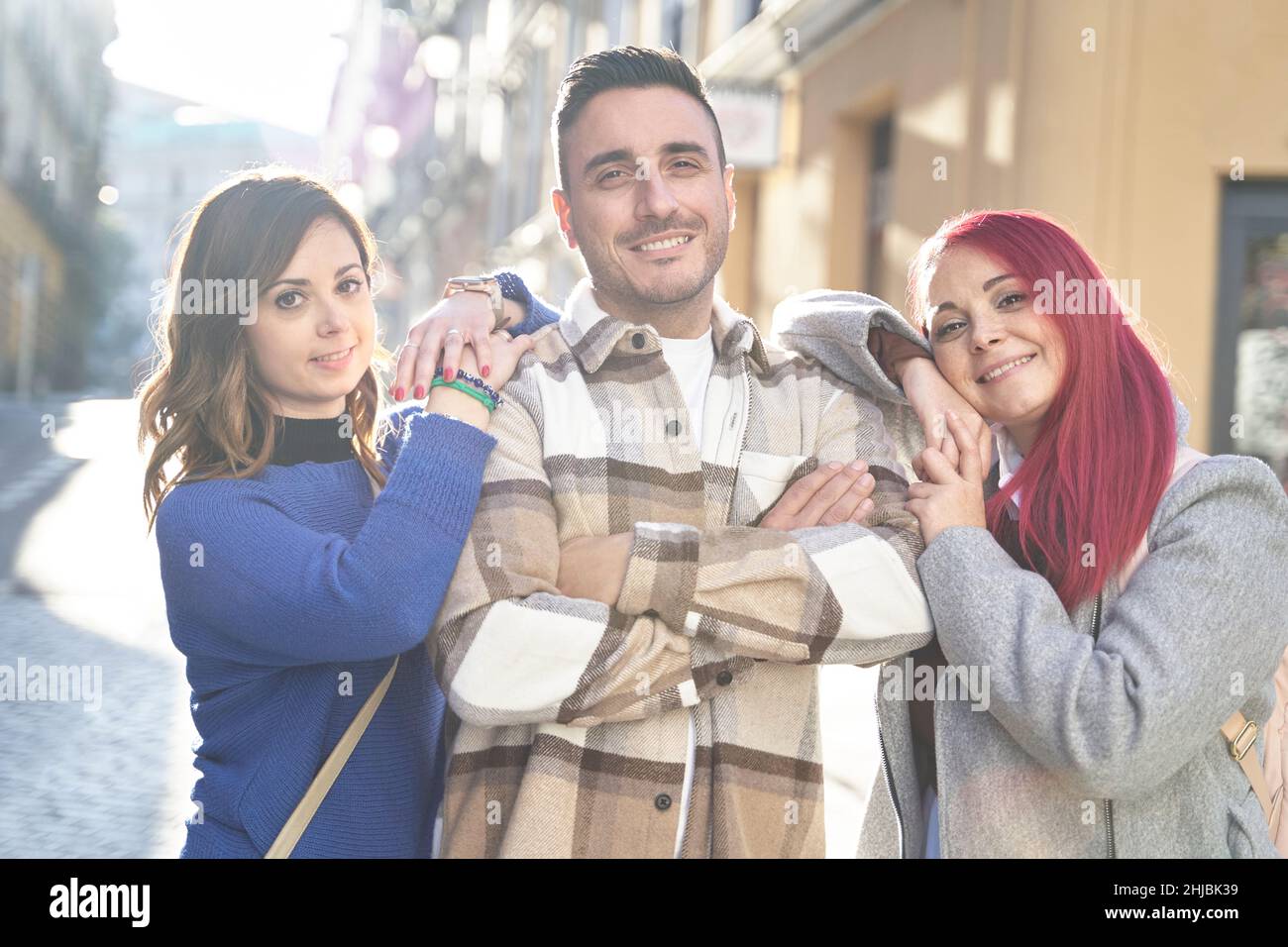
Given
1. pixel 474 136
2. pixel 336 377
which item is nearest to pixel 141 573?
pixel 336 377

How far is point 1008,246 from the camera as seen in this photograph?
2.46 meters

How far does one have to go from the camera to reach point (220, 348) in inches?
101

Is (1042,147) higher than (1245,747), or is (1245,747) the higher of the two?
(1042,147)

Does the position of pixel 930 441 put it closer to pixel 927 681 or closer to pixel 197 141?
pixel 927 681

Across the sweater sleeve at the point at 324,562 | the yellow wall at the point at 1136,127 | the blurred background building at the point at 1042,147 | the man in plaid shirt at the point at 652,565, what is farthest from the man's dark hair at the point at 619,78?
the yellow wall at the point at 1136,127

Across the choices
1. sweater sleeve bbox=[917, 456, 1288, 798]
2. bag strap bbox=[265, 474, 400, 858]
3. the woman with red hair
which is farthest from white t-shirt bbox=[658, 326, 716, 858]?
bag strap bbox=[265, 474, 400, 858]

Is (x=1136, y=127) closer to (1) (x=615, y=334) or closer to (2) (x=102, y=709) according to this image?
(1) (x=615, y=334)

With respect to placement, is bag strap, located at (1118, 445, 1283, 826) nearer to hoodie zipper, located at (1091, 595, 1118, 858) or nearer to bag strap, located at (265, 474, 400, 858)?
hoodie zipper, located at (1091, 595, 1118, 858)

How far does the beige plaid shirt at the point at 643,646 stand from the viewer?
7.30ft

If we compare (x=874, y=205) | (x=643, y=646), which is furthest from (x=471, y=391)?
(x=874, y=205)

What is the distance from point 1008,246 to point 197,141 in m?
90.9

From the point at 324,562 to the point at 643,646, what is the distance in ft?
1.84

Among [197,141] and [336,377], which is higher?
[197,141]

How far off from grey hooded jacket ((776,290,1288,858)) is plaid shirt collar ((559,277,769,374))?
604mm
